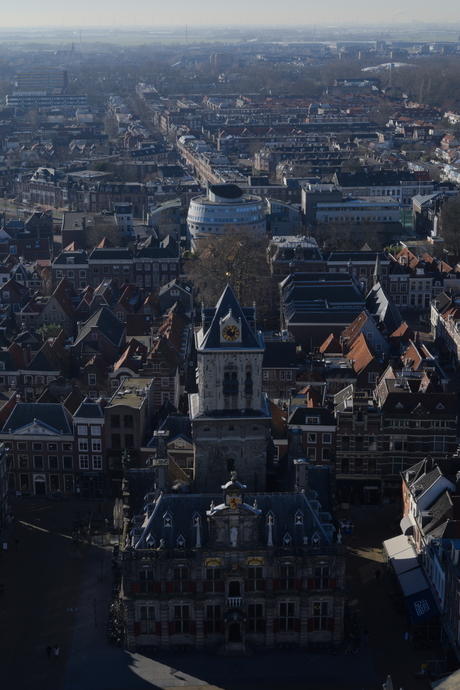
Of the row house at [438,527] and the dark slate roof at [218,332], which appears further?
the dark slate roof at [218,332]

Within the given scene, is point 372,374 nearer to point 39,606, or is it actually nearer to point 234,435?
point 234,435

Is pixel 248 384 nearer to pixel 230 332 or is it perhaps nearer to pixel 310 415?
pixel 230 332

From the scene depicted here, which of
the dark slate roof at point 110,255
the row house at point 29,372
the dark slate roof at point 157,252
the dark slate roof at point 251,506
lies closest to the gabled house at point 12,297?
the dark slate roof at point 110,255

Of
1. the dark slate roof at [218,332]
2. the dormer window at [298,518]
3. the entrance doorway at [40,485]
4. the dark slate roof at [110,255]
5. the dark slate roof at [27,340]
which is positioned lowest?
the entrance doorway at [40,485]

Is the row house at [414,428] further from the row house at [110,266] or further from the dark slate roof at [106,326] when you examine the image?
the row house at [110,266]

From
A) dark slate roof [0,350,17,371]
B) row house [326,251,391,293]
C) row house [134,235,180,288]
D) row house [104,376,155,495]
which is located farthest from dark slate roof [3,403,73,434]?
row house [326,251,391,293]

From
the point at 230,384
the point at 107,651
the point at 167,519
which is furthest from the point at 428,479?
the point at 107,651

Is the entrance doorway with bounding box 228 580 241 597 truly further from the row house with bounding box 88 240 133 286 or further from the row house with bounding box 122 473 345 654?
the row house with bounding box 88 240 133 286
